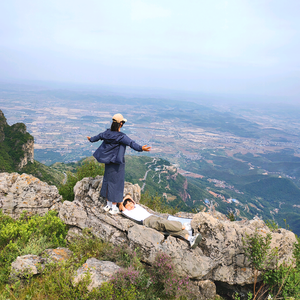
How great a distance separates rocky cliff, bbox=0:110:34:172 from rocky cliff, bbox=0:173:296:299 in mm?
43527

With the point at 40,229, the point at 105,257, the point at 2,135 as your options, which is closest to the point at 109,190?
the point at 105,257

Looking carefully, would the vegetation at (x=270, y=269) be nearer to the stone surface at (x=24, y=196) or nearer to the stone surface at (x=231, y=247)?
the stone surface at (x=231, y=247)

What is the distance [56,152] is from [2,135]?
392 feet

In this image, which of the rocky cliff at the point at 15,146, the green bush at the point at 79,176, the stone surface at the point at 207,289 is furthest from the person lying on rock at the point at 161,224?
the rocky cliff at the point at 15,146

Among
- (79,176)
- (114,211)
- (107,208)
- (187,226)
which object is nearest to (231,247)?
(187,226)

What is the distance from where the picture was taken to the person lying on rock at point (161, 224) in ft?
17.1

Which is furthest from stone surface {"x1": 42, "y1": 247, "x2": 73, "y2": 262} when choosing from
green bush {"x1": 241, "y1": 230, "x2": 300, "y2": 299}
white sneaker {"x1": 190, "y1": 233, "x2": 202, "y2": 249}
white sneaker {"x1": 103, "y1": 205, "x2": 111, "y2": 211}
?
green bush {"x1": 241, "y1": 230, "x2": 300, "y2": 299}

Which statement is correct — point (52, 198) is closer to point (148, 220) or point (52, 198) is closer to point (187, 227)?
point (148, 220)

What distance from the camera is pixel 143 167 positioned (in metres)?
88.2

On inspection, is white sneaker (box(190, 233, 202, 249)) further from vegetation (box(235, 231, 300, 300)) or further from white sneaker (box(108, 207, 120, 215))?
white sneaker (box(108, 207, 120, 215))

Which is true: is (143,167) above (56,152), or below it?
above

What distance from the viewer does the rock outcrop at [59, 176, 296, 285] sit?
502cm

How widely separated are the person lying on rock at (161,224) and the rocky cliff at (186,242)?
0.55ft

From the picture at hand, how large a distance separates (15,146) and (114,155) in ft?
167
